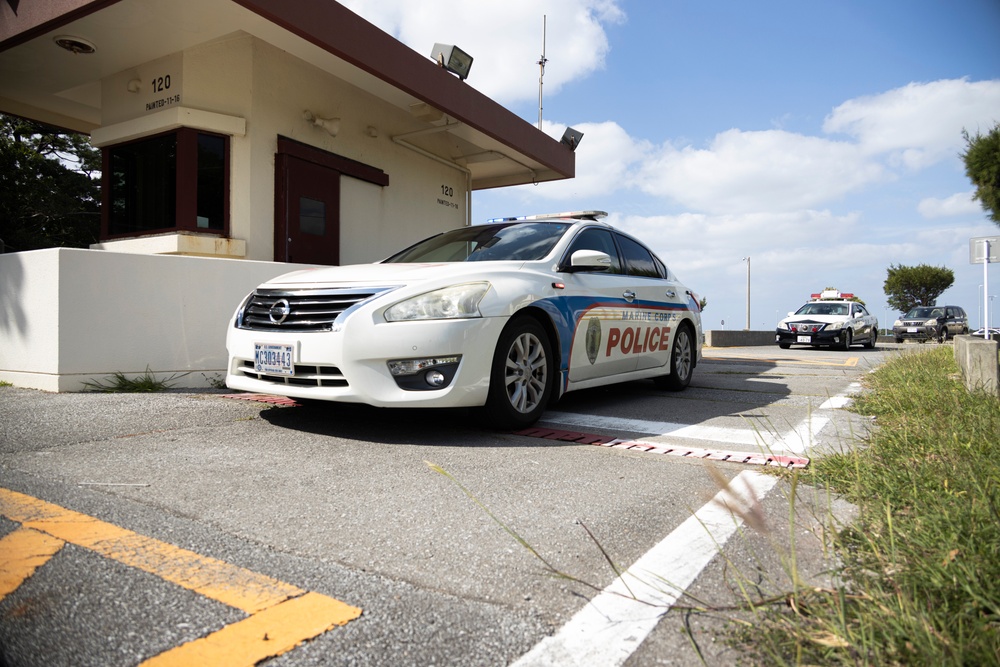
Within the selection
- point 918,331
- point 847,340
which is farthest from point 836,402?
point 918,331

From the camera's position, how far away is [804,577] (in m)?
1.89

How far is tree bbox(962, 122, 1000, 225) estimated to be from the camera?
808 inches

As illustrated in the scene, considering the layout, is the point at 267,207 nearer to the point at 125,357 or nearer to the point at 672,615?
the point at 125,357

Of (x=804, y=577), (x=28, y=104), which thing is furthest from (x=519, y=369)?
(x=28, y=104)

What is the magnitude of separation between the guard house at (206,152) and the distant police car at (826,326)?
11.1 meters

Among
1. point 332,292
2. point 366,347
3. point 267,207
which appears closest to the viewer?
point 366,347

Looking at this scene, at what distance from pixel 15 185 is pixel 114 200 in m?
14.5

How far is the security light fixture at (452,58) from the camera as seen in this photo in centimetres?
921

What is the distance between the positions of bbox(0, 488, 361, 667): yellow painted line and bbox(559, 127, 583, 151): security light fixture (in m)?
12.3

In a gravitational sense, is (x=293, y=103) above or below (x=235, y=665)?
above

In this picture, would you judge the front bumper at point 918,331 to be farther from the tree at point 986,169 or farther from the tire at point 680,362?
the tire at point 680,362

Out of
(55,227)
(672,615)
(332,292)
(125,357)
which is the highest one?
(55,227)

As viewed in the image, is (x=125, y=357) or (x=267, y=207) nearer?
(x=125, y=357)

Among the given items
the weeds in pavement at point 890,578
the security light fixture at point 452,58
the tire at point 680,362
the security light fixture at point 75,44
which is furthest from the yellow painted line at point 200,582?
the security light fixture at point 452,58
